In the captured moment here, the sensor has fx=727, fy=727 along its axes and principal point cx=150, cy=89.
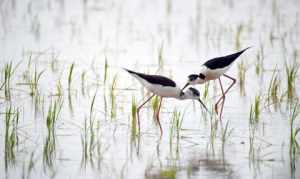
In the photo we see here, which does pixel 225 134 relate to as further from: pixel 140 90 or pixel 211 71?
pixel 140 90

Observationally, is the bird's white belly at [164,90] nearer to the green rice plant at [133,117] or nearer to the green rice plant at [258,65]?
the green rice plant at [133,117]

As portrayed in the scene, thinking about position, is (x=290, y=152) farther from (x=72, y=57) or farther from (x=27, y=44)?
(x=27, y=44)

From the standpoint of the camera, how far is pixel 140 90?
8727 mm

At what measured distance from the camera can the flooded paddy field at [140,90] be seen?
6.15m

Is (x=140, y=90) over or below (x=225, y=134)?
over

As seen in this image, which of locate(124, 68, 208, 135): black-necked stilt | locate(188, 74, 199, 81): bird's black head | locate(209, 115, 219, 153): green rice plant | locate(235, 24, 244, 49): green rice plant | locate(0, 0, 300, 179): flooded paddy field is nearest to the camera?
locate(0, 0, 300, 179): flooded paddy field

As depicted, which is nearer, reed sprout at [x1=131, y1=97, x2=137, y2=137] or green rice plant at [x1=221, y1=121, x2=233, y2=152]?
green rice plant at [x1=221, y1=121, x2=233, y2=152]

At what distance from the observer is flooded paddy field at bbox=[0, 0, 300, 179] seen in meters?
6.15

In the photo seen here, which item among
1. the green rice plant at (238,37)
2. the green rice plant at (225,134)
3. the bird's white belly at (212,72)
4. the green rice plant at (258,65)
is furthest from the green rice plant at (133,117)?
the green rice plant at (238,37)

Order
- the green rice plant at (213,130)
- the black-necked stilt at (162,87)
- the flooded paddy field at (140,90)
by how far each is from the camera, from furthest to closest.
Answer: the black-necked stilt at (162,87) < the green rice plant at (213,130) < the flooded paddy field at (140,90)

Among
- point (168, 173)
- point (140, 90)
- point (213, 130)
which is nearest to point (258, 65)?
point (140, 90)

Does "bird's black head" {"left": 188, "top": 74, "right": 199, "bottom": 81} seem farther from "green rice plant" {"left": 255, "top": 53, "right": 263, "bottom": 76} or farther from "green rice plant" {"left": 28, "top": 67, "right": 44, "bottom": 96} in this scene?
"green rice plant" {"left": 28, "top": 67, "right": 44, "bottom": 96}

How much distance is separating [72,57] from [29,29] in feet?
5.94

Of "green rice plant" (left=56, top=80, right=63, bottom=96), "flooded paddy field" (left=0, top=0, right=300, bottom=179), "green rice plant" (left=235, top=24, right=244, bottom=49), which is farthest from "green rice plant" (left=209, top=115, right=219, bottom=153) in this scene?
Answer: "green rice plant" (left=235, top=24, right=244, bottom=49)
